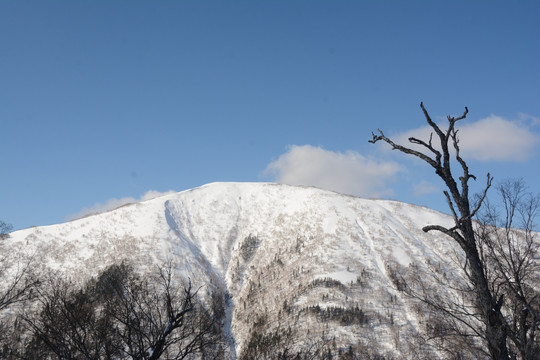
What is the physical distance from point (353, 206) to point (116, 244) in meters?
103

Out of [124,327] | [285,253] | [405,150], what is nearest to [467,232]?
[405,150]

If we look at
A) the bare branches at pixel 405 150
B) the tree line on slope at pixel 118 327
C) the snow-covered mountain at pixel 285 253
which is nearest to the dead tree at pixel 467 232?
the bare branches at pixel 405 150

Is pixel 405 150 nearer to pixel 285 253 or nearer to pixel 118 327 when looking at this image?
pixel 118 327

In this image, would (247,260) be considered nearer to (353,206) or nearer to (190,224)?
(190,224)

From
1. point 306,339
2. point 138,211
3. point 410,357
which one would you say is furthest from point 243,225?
point 410,357

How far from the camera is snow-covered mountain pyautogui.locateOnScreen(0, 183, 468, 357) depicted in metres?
132

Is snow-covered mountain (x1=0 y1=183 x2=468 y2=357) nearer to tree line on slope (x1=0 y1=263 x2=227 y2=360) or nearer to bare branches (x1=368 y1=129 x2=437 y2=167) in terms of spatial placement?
tree line on slope (x1=0 y1=263 x2=227 y2=360)

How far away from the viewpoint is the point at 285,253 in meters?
167

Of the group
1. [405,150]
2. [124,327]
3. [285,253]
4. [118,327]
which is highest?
[285,253]

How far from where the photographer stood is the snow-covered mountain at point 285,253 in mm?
132375

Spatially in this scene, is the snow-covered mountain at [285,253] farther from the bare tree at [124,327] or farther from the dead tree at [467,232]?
the dead tree at [467,232]

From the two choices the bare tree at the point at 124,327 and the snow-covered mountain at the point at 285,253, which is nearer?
the bare tree at the point at 124,327

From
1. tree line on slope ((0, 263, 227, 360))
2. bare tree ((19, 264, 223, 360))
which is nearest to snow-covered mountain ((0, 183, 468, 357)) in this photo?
tree line on slope ((0, 263, 227, 360))

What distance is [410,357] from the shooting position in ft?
371
